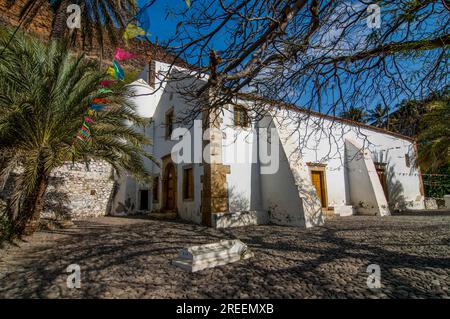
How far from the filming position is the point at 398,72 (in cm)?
351

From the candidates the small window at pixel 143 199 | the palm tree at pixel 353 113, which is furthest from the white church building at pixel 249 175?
the palm tree at pixel 353 113

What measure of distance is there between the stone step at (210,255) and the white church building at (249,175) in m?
2.87

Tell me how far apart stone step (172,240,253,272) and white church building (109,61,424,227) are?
287 cm

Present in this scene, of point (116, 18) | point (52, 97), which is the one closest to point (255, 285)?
point (52, 97)

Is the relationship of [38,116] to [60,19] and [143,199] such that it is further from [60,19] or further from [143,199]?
[143,199]

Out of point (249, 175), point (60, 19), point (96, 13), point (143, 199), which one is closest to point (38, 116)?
point (60, 19)

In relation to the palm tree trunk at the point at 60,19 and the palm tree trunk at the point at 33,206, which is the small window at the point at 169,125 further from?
the palm tree trunk at the point at 33,206

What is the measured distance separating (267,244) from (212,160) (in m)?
3.60

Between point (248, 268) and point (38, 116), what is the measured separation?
18.7ft

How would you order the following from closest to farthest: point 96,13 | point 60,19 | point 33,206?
1. point 33,206
2. point 60,19
3. point 96,13

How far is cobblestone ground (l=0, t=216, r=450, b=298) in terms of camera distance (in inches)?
108

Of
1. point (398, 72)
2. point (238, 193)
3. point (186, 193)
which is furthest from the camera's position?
point (186, 193)

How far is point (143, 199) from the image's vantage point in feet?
41.9

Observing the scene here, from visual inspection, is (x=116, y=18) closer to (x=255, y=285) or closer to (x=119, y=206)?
(x=119, y=206)
